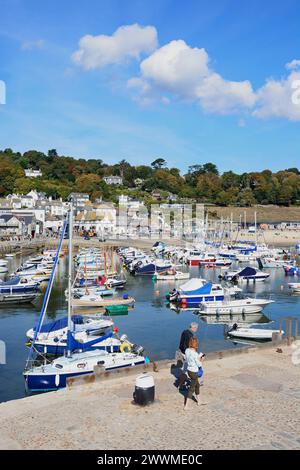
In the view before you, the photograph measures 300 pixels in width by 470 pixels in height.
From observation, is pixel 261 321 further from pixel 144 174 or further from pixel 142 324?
pixel 144 174

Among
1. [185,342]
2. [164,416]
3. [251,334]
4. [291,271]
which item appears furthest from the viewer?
[291,271]

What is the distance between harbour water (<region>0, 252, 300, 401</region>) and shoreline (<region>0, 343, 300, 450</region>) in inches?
243

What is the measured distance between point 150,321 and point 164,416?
1889cm

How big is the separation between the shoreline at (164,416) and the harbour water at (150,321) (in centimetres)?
617

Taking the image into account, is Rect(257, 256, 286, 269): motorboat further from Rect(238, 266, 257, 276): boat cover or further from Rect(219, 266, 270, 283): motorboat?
Rect(238, 266, 257, 276): boat cover

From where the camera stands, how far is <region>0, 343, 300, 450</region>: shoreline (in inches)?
384

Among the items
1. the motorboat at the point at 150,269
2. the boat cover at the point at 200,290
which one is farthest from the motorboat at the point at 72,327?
the motorboat at the point at 150,269

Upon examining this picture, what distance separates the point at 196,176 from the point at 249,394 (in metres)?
163

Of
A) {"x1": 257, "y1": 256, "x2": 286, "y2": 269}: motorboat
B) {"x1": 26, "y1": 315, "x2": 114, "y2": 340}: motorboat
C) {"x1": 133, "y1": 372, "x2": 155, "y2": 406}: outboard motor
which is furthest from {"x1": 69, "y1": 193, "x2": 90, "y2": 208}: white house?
{"x1": 133, "y1": 372, "x2": 155, "y2": 406}: outboard motor

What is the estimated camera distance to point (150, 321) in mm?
29828

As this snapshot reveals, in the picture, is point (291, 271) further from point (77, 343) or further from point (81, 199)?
point (81, 199)

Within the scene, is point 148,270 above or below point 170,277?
above

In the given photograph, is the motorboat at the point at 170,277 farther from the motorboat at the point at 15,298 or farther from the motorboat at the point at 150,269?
the motorboat at the point at 15,298

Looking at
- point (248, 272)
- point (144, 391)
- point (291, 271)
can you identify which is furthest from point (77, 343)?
point (291, 271)
